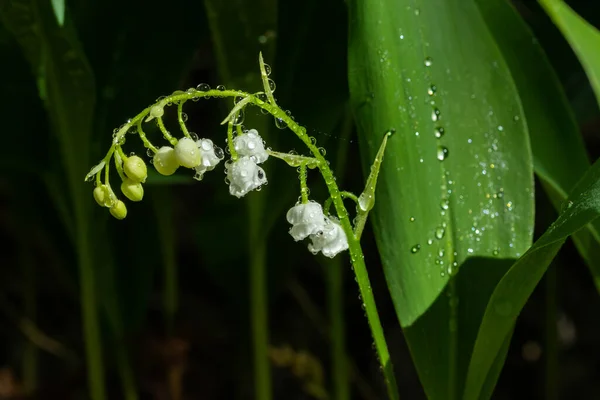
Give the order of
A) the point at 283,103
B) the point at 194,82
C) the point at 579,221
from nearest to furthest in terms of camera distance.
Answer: the point at 579,221
the point at 283,103
the point at 194,82

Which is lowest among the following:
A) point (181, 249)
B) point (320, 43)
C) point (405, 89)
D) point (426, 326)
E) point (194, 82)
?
point (426, 326)

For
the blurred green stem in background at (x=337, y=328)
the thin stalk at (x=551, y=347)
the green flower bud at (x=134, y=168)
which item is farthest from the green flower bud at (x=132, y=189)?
the thin stalk at (x=551, y=347)

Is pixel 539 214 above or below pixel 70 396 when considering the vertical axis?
above

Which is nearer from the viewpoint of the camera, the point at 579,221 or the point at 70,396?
the point at 579,221

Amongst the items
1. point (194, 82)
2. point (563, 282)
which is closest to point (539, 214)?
point (563, 282)

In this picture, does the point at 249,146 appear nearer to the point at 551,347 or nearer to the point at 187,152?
the point at 187,152

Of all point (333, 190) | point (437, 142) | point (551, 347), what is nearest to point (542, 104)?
point (437, 142)

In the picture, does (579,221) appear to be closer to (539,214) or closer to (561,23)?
(561,23)

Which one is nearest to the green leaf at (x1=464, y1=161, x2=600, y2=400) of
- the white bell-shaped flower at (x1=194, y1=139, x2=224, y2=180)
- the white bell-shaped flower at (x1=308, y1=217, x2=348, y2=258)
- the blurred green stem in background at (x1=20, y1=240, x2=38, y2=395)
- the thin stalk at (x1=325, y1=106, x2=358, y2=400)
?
the white bell-shaped flower at (x1=308, y1=217, x2=348, y2=258)
